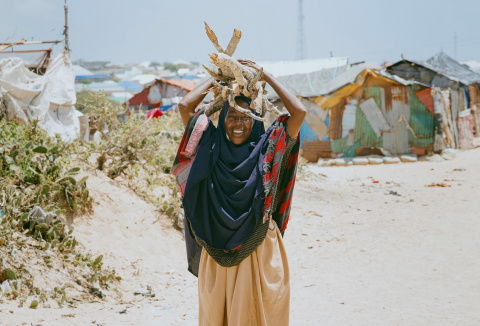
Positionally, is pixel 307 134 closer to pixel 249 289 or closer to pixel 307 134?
pixel 307 134

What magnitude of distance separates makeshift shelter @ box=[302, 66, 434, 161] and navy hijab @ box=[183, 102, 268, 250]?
1509 centimetres

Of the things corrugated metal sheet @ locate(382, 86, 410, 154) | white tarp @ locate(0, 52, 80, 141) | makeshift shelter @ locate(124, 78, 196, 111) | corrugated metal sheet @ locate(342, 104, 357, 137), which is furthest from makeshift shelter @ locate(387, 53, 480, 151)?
makeshift shelter @ locate(124, 78, 196, 111)

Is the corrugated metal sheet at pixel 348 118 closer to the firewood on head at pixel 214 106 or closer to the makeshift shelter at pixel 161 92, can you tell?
the makeshift shelter at pixel 161 92

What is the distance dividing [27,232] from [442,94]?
1541 cm

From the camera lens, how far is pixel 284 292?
9.04ft

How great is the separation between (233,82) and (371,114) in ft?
49.6

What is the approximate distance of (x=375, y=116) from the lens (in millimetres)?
17188

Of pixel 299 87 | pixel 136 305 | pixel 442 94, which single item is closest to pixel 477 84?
pixel 442 94

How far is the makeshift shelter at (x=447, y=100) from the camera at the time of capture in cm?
1662

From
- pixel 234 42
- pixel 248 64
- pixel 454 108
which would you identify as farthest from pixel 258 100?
pixel 454 108

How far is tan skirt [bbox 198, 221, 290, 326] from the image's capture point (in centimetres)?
265

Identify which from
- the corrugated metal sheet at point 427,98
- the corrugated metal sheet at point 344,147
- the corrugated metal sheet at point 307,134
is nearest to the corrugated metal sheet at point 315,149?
the corrugated metal sheet at point 307,134

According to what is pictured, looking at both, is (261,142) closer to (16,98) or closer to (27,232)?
(27,232)

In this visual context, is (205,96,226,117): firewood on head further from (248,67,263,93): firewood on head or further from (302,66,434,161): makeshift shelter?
(302,66,434,161): makeshift shelter
